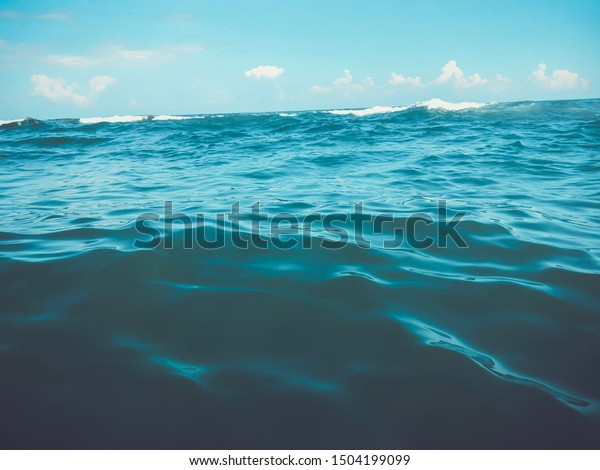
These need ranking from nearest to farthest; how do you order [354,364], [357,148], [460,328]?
1. [354,364]
2. [460,328]
3. [357,148]

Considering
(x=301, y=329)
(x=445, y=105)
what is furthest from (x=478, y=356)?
(x=445, y=105)

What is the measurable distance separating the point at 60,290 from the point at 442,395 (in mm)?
2302

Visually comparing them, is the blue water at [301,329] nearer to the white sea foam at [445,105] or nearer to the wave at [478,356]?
the wave at [478,356]

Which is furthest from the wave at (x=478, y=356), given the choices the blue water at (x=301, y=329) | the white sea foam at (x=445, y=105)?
the white sea foam at (x=445, y=105)

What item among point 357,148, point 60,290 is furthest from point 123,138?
point 60,290

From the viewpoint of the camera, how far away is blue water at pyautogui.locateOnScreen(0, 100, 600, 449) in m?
1.34

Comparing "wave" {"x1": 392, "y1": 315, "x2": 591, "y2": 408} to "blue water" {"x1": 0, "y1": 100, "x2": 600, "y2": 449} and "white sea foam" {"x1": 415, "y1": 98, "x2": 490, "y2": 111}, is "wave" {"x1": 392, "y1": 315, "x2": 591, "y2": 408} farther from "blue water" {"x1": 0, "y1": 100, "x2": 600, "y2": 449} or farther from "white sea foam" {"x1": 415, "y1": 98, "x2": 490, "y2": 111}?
"white sea foam" {"x1": 415, "y1": 98, "x2": 490, "y2": 111}

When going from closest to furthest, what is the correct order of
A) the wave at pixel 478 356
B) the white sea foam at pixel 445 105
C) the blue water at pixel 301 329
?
the blue water at pixel 301 329
the wave at pixel 478 356
the white sea foam at pixel 445 105

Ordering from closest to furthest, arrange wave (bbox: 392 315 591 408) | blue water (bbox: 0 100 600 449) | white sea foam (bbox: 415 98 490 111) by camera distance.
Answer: blue water (bbox: 0 100 600 449), wave (bbox: 392 315 591 408), white sea foam (bbox: 415 98 490 111)

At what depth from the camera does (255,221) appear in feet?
12.0

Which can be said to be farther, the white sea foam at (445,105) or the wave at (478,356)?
the white sea foam at (445,105)

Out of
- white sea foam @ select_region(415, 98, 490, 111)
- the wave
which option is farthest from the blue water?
white sea foam @ select_region(415, 98, 490, 111)

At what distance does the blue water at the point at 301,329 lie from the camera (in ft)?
4.41
